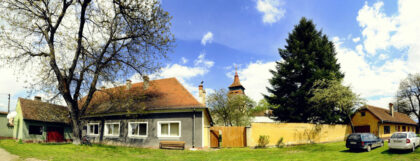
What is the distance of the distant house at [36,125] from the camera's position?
2606 cm

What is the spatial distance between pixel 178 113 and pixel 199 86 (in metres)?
3.44

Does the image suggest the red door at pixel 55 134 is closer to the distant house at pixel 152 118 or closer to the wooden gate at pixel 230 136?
the distant house at pixel 152 118

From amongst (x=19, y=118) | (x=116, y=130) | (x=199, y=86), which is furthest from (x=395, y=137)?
(x=19, y=118)

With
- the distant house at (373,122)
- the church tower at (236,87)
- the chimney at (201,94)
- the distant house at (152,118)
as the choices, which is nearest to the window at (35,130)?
the distant house at (152,118)

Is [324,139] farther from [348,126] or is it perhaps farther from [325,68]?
[325,68]

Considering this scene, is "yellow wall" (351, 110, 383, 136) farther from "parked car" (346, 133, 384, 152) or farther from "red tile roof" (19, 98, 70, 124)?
"red tile roof" (19, 98, 70, 124)

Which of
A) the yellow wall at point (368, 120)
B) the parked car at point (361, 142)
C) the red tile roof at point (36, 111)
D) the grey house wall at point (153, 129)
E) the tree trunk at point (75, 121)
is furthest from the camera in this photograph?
the yellow wall at point (368, 120)

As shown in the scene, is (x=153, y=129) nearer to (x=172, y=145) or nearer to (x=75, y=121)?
(x=172, y=145)

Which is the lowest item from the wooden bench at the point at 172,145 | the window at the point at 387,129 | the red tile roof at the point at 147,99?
the window at the point at 387,129

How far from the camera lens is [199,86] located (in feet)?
73.2

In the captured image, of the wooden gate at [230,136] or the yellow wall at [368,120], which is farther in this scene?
the yellow wall at [368,120]

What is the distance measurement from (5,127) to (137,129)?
20.3 metres

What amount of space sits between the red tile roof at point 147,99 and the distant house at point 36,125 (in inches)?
152

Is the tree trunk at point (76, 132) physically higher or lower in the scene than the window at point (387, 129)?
higher
